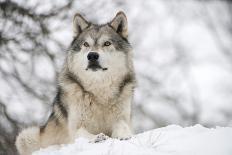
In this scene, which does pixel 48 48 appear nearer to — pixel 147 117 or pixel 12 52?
pixel 12 52

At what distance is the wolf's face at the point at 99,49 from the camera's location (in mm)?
7480

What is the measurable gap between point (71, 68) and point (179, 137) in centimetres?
254

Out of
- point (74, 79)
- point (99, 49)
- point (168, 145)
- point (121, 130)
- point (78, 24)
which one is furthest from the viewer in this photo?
point (78, 24)

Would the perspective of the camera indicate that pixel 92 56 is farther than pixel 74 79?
No

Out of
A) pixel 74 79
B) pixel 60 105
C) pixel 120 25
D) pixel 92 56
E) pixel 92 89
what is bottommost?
pixel 60 105

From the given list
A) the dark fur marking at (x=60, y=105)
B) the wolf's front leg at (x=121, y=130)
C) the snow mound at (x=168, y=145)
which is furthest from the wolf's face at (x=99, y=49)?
the snow mound at (x=168, y=145)

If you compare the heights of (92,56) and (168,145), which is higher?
(92,56)

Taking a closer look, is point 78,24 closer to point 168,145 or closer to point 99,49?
point 99,49

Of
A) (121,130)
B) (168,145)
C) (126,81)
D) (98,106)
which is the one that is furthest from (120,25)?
(168,145)

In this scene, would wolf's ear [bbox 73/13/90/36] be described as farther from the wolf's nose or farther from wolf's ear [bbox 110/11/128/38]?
the wolf's nose

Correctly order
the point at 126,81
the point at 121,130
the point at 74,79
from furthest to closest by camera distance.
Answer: the point at 126,81, the point at 74,79, the point at 121,130

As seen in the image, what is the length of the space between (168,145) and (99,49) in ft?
8.38

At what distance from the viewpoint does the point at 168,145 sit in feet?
17.6

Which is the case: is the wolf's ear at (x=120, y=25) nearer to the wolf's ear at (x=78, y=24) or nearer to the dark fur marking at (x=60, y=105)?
the wolf's ear at (x=78, y=24)
